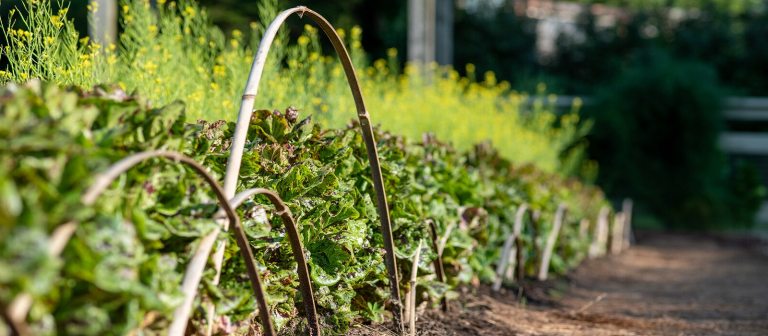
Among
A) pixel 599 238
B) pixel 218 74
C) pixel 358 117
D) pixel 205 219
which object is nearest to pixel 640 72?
pixel 599 238

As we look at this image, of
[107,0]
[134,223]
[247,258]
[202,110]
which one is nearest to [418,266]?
[202,110]

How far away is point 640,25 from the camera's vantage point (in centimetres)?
1950

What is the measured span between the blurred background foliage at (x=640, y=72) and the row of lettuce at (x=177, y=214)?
8.53 metres

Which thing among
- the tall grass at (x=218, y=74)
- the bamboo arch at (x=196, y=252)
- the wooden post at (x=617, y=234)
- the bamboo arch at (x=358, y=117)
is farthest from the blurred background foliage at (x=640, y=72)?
the bamboo arch at (x=196, y=252)

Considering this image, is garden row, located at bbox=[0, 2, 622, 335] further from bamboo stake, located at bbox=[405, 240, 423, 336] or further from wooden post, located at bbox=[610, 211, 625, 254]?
wooden post, located at bbox=[610, 211, 625, 254]

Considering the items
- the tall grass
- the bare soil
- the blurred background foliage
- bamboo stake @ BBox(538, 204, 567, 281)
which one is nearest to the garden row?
the bare soil

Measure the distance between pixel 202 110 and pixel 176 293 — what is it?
2.01 metres

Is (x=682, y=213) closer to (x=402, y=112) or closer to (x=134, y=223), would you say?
(x=402, y=112)

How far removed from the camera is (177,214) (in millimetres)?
2549

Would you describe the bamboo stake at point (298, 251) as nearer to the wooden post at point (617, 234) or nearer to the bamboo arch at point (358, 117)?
the bamboo arch at point (358, 117)

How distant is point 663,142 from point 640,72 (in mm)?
1172

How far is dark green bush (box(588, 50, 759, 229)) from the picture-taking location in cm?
1595

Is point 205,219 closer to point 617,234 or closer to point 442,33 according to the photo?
point 617,234

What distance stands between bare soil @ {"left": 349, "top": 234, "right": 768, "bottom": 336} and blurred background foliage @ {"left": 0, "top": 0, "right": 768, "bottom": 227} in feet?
10.8
